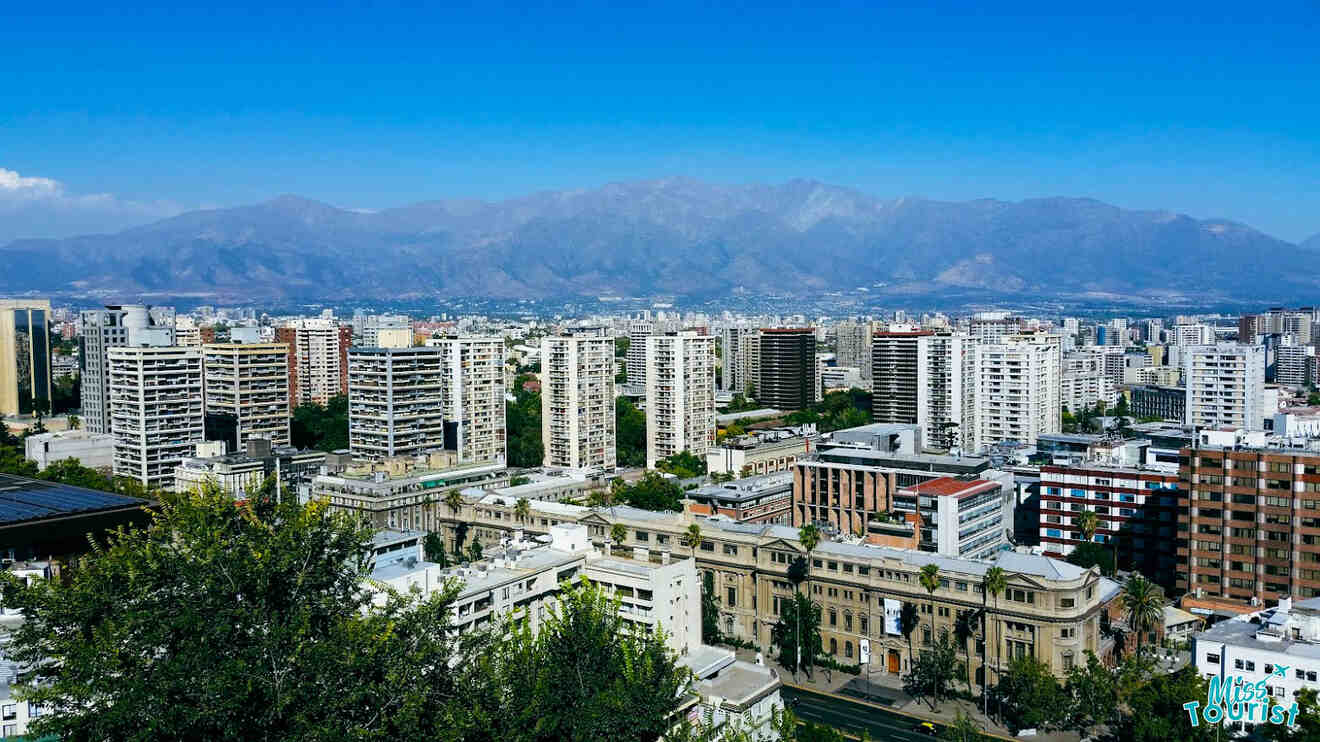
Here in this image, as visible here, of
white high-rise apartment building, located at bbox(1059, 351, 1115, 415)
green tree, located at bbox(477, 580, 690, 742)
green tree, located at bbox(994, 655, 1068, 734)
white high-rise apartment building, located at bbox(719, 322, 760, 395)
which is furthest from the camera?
white high-rise apartment building, located at bbox(719, 322, 760, 395)

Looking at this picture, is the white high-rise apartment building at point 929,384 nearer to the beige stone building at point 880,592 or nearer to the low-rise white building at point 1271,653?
the beige stone building at point 880,592

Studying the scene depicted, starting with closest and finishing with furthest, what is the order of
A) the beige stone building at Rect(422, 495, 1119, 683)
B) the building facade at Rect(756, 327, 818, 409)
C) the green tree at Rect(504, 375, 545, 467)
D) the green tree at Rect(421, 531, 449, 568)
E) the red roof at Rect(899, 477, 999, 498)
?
the beige stone building at Rect(422, 495, 1119, 683) < the red roof at Rect(899, 477, 999, 498) < the green tree at Rect(421, 531, 449, 568) < the green tree at Rect(504, 375, 545, 467) < the building facade at Rect(756, 327, 818, 409)

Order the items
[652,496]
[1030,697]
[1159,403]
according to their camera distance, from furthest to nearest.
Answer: [1159,403] < [652,496] < [1030,697]

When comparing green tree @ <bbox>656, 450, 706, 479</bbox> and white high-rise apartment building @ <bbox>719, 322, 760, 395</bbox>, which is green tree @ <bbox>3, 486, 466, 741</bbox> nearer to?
green tree @ <bbox>656, 450, 706, 479</bbox>

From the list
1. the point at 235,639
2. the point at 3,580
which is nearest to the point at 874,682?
the point at 235,639

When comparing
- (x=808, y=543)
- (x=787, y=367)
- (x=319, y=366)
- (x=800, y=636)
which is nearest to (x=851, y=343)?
(x=787, y=367)

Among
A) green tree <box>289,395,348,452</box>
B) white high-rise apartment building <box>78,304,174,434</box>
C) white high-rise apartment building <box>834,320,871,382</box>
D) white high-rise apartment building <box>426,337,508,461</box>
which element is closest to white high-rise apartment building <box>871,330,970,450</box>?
white high-rise apartment building <box>426,337,508,461</box>

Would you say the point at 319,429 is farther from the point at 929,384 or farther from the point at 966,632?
the point at 966,632
